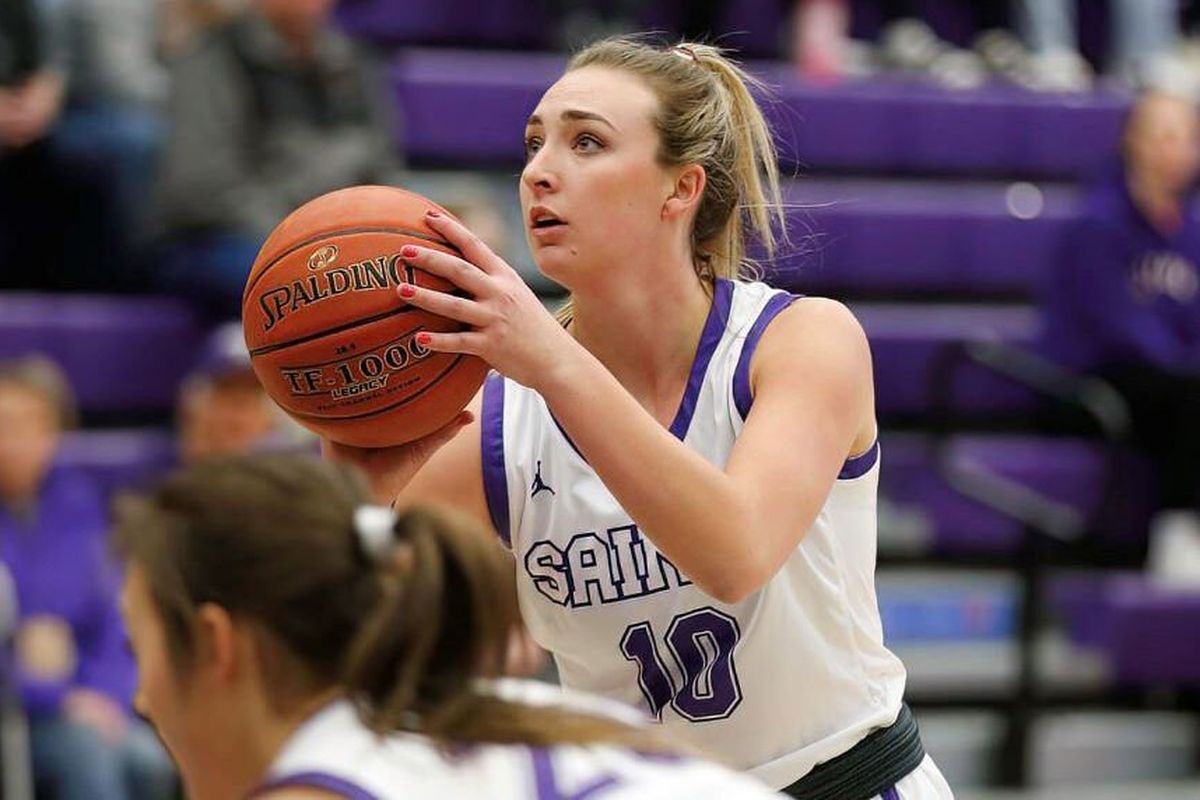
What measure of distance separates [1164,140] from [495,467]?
4.46 metres

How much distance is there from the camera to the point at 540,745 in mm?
1663

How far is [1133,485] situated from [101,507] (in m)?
3.21

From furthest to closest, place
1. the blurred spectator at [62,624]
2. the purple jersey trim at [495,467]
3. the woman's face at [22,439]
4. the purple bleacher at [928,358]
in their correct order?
the purple bleacher at [928,358] → the woman's face at [22,439] → the blurred spectator at [62,624] → the purple jersey trim at [495,467]

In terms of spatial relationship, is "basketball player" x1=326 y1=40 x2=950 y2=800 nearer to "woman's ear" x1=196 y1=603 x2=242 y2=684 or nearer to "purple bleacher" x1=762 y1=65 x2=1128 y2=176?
"woman's ear" x1=196 y1=603 x2=242 y2=684

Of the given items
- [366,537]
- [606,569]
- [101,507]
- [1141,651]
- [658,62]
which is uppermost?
[658,62]

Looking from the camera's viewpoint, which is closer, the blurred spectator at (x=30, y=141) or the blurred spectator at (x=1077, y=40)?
the blurred spectator at (x=30, y=141)

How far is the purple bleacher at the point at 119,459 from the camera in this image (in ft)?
18.6

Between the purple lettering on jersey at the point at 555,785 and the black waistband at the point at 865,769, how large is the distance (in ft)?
3.23

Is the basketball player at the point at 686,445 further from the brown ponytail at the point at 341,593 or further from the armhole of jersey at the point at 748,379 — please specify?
the brown ponytail at the point at 341,593

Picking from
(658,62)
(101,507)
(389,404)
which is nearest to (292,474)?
(389,404)

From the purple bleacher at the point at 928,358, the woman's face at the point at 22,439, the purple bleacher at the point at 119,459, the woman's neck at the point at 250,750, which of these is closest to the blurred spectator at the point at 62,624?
the woman's face at the point at 22,439

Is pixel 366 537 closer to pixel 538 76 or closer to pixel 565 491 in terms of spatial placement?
pixel 565 491

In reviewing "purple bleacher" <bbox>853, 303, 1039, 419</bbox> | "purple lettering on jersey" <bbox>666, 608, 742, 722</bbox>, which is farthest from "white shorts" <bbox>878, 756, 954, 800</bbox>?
"purple bleacher" <bbox>853, 303, 1039, 419</bbox>

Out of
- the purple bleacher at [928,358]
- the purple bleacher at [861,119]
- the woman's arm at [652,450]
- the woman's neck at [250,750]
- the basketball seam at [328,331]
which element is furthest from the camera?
the purple bleacher at [861,119]
